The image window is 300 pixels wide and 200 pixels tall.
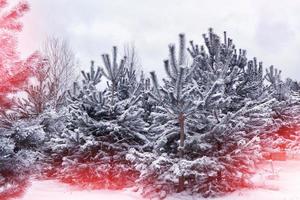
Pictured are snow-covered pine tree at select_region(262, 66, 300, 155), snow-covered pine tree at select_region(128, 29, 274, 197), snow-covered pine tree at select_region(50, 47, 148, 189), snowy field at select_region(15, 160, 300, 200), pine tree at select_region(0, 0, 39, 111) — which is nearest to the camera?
pine tree at select_region(0, 0, 39, 111)

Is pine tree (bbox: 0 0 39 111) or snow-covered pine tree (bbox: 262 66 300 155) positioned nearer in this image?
pine tree (bbox: 0 0 39 111)

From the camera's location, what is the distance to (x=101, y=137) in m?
13.9

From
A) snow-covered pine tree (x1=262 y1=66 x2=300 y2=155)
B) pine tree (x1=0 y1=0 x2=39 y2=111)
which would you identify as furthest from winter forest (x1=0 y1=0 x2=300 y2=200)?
snow-covered pine tree (x1=262 y1=66 x2=300 y2=155)

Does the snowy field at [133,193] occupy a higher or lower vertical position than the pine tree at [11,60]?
lower

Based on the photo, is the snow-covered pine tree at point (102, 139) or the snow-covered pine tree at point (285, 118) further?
the snow-covered pine tree at point (285, 118)

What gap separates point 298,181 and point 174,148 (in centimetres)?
535

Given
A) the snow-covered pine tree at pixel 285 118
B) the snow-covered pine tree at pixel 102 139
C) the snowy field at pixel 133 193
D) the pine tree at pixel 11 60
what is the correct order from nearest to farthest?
the pine tree at pixel 11 60 → the snowy field at pixel 133 193 → the snow-covered pine tree at pixel 102 139 → the snow-covered pine tree at pixel 285 118

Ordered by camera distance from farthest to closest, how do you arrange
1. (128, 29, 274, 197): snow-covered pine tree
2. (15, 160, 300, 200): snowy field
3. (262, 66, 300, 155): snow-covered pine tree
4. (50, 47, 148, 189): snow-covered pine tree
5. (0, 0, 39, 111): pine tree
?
(262, 66, 300, 155): snow-covered pine tree, (50, 47, 148, 189): snow-covered pine tree, (128, 29, 274, 197): snow-covered pine tree, (15, 160, 300, 200): snowy field, (0, 0, 39, 111): pine tree

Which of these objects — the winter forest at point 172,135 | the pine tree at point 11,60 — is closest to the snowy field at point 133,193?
the winter forest at point 172,135

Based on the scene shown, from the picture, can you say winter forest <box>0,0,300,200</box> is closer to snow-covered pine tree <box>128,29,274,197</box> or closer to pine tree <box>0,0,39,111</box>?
snow-covered pine tree <box>128,29,274,197</box>

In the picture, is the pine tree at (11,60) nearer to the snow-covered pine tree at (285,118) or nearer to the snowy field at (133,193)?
the snowy field at (133,193)

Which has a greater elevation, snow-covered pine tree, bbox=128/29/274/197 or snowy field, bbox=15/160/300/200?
snow-covered pine tree, bbox=128/29/274/197

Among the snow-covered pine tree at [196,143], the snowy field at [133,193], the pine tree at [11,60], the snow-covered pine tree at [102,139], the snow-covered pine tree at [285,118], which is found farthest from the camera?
the snow-covered pine tree at [285,118]

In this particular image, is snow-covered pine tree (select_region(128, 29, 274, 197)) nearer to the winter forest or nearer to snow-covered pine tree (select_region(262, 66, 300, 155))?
the winter forest
